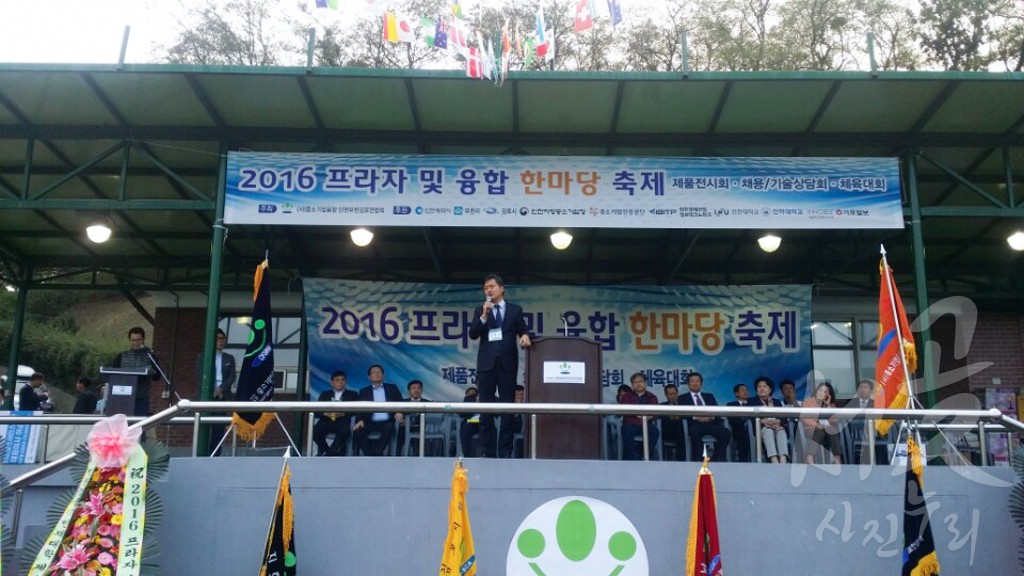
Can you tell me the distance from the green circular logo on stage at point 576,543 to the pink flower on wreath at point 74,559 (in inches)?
109

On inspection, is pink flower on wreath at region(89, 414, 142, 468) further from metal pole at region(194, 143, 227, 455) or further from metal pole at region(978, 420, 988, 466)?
metal pole at region(978, 420, 988, 466)

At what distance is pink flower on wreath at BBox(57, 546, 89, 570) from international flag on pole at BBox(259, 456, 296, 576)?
1.10 m

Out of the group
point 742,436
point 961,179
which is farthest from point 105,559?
point 961,179

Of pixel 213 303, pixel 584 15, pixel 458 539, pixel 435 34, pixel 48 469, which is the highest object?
pixel 584 15

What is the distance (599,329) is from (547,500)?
753 cm

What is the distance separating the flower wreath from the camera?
18.7 feet

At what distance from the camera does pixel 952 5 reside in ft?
85.0

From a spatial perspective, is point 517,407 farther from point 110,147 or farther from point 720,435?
point 110,147

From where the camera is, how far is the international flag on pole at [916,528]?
6137 mm

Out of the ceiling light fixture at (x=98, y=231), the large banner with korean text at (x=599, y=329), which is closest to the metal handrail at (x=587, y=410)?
the ceiling light fixture at (x=98, y=231)

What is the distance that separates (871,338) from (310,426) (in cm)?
1206

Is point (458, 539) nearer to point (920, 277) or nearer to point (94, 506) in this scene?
point (94, 506)

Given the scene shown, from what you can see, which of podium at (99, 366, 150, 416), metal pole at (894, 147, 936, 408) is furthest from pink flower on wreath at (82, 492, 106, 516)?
metal pole at (894, 147, 936, 408)

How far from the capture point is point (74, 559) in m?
5.69
